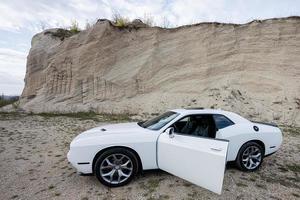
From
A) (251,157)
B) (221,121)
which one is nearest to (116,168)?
(221,121)

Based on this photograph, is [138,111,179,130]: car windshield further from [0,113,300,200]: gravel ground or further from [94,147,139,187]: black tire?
[0,113,300,200]: gravel ground

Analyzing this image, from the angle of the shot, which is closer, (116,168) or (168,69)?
(116,168)

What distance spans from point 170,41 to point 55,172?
11.1 m

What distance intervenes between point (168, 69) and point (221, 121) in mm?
9558

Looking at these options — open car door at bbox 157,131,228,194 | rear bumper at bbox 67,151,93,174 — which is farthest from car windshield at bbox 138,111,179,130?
rear bumper at bbox 67,151,93,174

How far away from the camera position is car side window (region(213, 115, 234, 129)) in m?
4.66

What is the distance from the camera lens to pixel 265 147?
4.90 meters

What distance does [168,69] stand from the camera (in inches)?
552

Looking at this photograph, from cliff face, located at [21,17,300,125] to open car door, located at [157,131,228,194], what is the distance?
8.48m

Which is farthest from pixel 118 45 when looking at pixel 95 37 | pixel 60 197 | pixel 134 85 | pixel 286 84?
pixel 60 197

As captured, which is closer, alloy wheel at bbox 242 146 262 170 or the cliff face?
alloy wheel at bbox 242 146 262 170

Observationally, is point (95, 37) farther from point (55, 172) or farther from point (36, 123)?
point (55, 172)

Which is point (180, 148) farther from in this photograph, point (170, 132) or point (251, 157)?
point (251, 157)

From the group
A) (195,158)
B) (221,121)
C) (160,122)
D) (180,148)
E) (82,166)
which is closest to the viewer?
(195,158)
